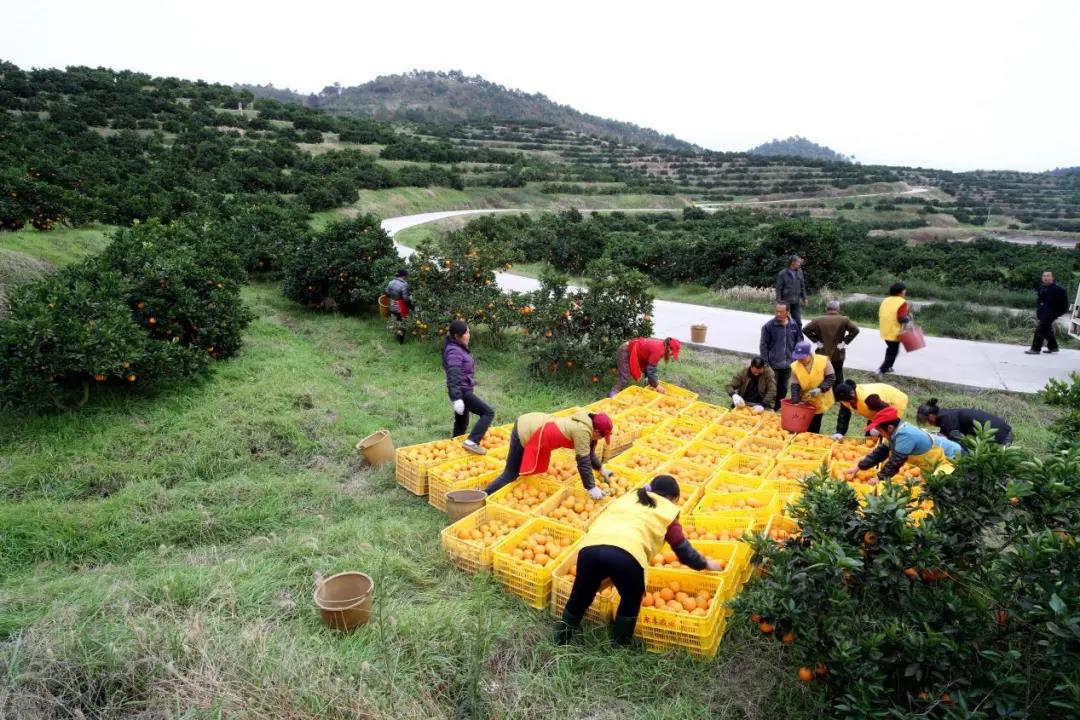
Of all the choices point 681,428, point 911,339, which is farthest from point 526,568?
point 911,339

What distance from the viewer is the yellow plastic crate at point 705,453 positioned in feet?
22.3

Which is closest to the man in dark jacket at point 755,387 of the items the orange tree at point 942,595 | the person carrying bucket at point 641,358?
the person carrying bucket at point 641,358

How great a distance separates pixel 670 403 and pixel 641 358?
2.54 feet

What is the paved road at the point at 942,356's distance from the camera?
34.2ft

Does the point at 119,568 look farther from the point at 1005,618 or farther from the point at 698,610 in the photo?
the point at 1005,618

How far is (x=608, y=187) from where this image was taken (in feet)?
178

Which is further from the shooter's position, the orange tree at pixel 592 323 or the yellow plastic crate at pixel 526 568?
the orange tree at pixel 592 323

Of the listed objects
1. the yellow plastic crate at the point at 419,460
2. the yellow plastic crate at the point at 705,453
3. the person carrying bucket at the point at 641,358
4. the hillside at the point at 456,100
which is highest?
the hillside at the point at 456,100

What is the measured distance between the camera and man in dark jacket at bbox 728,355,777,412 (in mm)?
8805

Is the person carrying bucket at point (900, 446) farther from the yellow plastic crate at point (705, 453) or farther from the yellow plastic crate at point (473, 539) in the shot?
the yellow plastic crate at point (473, 539)

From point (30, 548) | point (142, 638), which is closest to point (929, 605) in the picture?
point (142, 638)

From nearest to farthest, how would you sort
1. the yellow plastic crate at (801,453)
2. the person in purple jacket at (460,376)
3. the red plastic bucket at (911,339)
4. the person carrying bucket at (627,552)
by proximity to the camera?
the person carrying bucket at (627,552), the yellow plastic crate at (801,453), the person in purple jacket at (460,376), the red plastic bucket at (911,339)

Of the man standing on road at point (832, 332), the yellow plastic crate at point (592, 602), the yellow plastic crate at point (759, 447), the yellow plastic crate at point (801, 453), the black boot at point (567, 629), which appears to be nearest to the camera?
the black boot at point (567, 629)

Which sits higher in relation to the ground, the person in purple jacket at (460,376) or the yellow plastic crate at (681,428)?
the person in purple jacket at (460,376)
